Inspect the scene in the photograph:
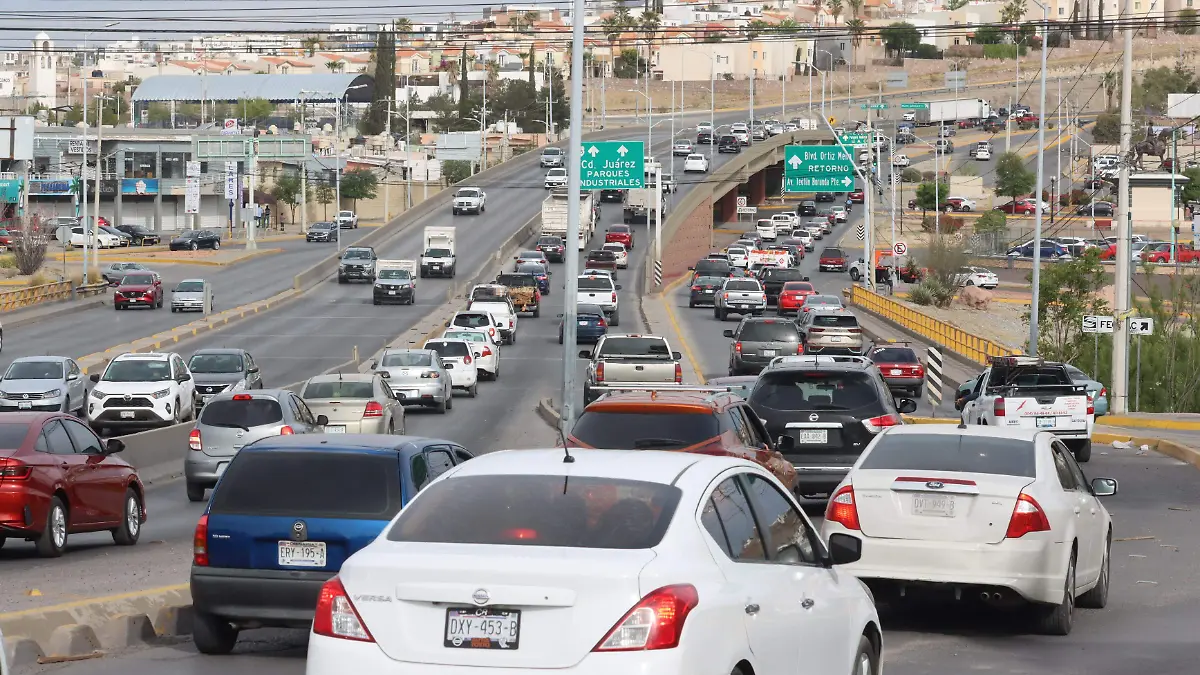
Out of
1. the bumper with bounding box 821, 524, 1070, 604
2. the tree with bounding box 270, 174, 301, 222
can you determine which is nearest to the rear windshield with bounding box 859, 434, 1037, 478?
the bumper with bounding box 821, 524, 1070, 604

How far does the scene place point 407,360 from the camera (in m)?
A: 37.3

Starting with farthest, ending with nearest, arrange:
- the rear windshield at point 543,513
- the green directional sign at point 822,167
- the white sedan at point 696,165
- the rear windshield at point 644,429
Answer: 1. the white sedan at point 696,165
2. the green directional sign at point 822,167
3. the rear windshield at point 644,429
4. the rear windshield at point 543,513

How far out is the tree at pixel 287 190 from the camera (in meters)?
140

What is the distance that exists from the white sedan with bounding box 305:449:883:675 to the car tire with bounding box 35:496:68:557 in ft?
32.9

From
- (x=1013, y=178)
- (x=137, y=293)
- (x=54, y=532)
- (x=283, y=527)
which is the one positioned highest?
(x=1013, y=178)

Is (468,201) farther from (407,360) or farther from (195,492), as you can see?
(195,492)

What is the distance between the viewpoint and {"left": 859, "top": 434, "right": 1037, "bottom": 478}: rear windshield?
1175 centimetres

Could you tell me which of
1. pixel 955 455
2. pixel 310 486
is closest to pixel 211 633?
pixel 310 486

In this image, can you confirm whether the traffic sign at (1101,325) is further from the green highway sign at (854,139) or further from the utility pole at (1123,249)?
the green highway sign at (854,139)

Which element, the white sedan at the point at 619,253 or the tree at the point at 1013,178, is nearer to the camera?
the white sedan at the point at 619,253

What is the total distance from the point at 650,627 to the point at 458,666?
28.9 inches

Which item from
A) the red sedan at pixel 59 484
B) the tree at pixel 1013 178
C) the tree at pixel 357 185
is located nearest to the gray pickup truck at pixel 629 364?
the red sedan at pixel 59 484

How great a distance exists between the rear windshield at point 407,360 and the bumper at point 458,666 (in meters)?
31.1

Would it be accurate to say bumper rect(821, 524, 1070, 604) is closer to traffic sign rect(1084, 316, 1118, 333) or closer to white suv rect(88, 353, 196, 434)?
white suv rect(88, 353, 196, 434)
